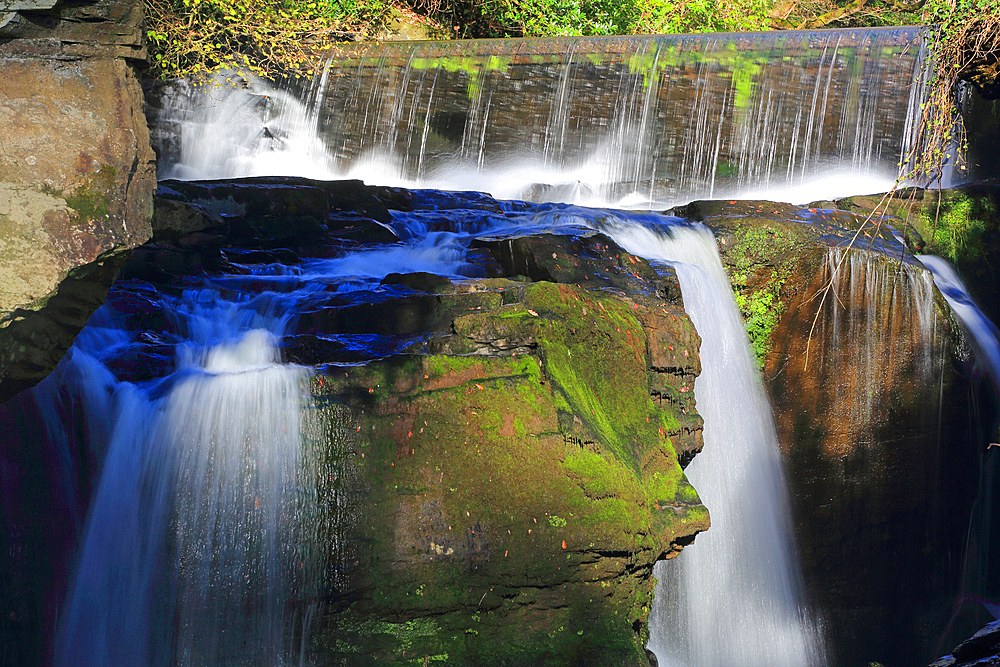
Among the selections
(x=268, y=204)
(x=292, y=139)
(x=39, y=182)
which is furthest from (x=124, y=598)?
(x=292, y=139)

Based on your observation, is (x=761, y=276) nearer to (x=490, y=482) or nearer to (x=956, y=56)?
(x=956, y=56)

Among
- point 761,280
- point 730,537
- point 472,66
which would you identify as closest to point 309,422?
point 730,537

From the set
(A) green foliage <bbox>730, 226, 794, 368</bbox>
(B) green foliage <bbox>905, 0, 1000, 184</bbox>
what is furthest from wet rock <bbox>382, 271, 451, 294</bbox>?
(B) green foliage <bbox>905, 0, 1000, 184</bbox>

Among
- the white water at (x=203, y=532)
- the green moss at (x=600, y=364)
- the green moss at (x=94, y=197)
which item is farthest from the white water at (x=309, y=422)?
the green moss at (x=600, y=364)

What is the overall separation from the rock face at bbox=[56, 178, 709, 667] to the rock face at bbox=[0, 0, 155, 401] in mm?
476

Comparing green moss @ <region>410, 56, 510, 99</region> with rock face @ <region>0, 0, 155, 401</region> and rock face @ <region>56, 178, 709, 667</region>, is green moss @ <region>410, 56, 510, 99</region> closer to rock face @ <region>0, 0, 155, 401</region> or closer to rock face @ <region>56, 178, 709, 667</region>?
rock face @ <region>0, 0, 155, 401</region>

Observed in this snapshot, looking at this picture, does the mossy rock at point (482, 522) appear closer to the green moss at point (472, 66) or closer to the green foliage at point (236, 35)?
the green moss at point (472, 66)

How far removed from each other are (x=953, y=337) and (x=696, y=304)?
235 centimetres

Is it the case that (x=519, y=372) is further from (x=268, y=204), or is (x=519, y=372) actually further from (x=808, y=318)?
(x=268, y=204)

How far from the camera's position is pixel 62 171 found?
158 inches

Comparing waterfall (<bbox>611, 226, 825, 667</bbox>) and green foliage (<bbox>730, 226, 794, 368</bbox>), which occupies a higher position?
green foliage (<bbox>730, 226, 794, 368</bbox>)

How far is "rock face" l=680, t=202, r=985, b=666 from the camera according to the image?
6266mm

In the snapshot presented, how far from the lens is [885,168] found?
8.97 meters

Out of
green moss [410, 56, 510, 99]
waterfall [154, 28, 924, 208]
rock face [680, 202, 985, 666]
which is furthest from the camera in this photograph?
green moss [410, 56, 510, 99]
